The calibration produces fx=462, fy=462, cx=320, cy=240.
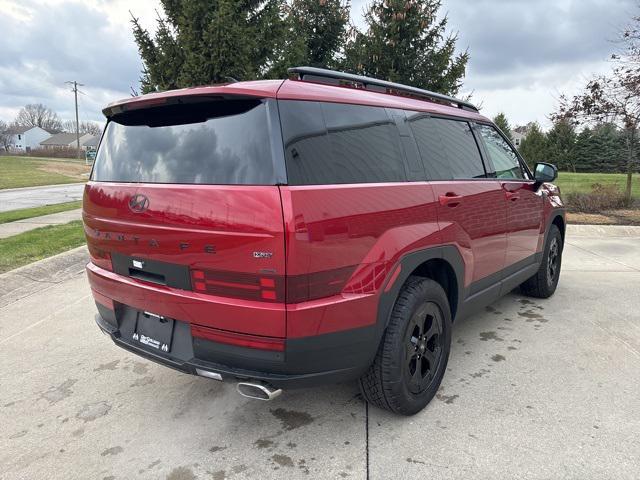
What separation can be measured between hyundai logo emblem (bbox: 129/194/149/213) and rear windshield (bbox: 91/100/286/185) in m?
0.11

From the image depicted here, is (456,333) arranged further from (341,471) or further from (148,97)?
(148,97)

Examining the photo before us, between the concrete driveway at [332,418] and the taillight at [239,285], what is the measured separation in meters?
0.90

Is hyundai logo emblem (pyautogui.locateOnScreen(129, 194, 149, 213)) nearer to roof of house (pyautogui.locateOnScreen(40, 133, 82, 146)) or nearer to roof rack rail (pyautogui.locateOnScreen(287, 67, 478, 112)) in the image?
roof rack rail (pyautogui.locateOnScreen(287, 67, 478, 112))

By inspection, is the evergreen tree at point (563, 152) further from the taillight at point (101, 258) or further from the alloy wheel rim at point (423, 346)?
the taillight at point (101, 258)

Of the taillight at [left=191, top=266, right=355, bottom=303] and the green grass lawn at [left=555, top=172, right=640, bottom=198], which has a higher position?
the green grass lawn at [left=555, top=172, right=640, bottom=198]

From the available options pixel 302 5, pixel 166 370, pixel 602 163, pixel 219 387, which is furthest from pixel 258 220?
pixel 602 163

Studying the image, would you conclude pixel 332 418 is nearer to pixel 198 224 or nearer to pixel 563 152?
pixel 198 224

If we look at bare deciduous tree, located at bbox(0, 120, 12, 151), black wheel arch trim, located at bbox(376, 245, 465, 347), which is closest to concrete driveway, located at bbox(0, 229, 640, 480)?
black wheel arch trim, located at bbox(376, 245, 465, 347)

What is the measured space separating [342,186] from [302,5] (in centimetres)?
1088

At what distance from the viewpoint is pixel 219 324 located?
2.14m

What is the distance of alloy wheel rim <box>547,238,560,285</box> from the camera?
4.84 metres

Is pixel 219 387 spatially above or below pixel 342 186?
below

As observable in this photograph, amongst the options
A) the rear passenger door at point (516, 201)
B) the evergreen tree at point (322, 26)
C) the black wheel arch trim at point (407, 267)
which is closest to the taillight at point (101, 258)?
the black wheel arch trim at point (407, 267)

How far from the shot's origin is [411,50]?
10.4m
